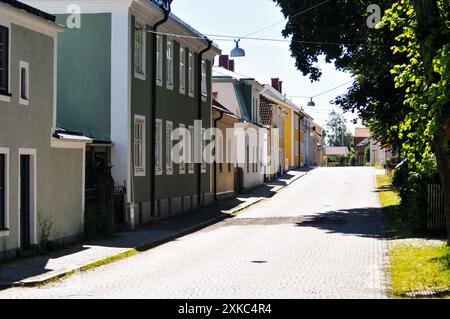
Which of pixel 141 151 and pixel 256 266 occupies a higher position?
pixel 141 151

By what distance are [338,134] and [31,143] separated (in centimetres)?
16541

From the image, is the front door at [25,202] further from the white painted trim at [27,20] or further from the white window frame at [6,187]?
the white painted trim at [27,20]

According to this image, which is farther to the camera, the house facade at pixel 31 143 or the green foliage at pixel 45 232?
the green foliage at pixel 45 232

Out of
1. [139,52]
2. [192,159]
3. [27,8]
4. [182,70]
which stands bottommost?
[192,159]

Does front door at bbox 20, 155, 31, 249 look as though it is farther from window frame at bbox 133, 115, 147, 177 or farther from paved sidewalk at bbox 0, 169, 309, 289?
window frame at bbox 133, 115, 147, 177

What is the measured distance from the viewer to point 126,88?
22.0 m

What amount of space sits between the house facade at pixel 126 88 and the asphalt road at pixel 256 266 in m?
2.71

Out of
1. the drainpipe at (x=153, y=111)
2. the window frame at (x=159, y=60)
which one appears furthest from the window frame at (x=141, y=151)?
the window frame at (x=159, y=60)

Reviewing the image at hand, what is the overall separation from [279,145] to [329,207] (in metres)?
32.0

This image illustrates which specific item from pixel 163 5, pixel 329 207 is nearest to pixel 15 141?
pixel 163 5

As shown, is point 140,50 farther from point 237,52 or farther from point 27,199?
point 27,199

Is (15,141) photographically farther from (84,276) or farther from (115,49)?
(115,49)

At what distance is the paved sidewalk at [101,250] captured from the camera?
41.4 ft

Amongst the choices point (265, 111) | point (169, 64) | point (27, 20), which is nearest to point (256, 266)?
point (27, 20)
